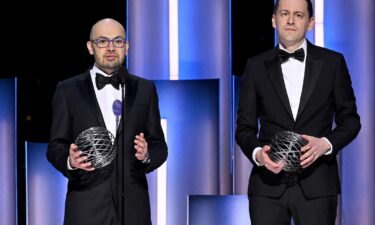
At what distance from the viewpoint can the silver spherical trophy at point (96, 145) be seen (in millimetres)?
3541

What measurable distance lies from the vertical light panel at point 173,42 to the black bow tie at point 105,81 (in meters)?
1.36

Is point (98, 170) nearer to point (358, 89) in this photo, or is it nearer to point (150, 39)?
point (150, 39)

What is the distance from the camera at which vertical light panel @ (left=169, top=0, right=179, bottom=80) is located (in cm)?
528

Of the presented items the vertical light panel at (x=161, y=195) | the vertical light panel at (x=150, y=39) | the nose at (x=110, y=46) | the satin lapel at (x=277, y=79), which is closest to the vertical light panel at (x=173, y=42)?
the vertical light panel at (x=150, y=39)

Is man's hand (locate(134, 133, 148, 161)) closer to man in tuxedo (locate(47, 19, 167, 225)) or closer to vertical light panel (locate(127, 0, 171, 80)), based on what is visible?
man in tuxedo (locate(47, 19, 167, 225))

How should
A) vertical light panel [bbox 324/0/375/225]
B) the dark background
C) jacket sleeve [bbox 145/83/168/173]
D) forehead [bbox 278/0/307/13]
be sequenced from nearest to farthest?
1. forehead [bbox 278/0/307/13]
2. jacket sleeve [bbox 145/83/168/173]
3. vertical light panel [bbox 324/0/375/225]
4. the dark background

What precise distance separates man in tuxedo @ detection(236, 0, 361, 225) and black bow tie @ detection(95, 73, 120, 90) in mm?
633

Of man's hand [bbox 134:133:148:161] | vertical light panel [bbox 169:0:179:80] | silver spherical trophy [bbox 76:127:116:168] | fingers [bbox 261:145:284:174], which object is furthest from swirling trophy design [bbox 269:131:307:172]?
vertical light panel [bbox 169:0:179:80]

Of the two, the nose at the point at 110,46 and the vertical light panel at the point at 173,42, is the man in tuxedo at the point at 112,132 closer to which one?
the nose at the point at 110,46

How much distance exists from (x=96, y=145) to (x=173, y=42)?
1.89 meters

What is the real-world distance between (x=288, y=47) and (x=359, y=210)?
5.21ft

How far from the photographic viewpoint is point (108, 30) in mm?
3994

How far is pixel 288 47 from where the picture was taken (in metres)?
3.93

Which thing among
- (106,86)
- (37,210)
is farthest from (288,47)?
(37,210)
